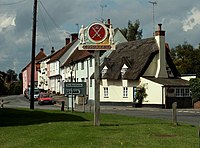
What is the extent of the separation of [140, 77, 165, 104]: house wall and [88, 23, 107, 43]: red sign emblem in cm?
3300

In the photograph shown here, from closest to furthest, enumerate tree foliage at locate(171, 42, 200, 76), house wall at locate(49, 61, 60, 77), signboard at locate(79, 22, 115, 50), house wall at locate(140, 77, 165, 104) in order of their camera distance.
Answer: signboard at locate(79, 22, 115, 50)
house wall at locate(140, 77, 165, 104)
tree foliage at locate(171, 42, 200, 76)
house wall at locate(49, 61, 60, 77)

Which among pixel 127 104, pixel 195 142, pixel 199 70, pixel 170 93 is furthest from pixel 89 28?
pixel 199 70

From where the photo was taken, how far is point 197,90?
181 feet

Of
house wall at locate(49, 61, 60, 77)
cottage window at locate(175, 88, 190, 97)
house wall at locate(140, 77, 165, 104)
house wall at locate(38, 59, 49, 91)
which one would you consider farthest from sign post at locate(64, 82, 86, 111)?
house wall at locate(38, 59, 49, 91)

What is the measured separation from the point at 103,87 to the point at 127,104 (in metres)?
4.66

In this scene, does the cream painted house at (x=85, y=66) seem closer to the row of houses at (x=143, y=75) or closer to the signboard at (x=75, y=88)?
the row of houses at (x=143, y=75)

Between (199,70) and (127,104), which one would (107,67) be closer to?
(127,104)

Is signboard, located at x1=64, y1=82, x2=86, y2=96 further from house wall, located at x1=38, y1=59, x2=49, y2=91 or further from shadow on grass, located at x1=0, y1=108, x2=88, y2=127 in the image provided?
house wall, located at x1=38, y1=59, x2=49, y2=91

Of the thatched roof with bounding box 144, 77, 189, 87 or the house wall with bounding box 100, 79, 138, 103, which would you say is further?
the house wall with bounding box 100, 79, 138, 103

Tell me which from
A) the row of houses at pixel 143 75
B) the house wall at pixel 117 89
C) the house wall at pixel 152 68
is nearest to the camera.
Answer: the row of houses at pixel 143 75

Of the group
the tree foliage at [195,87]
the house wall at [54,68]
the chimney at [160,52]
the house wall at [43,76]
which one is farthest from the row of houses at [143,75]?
the house wall at [43,76]

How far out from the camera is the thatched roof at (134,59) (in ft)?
196

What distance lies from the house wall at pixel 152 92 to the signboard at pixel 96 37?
108ft

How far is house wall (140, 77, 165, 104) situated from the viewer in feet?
183
